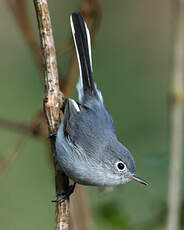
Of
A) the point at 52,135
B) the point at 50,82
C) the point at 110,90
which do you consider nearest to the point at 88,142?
the point at 52,135

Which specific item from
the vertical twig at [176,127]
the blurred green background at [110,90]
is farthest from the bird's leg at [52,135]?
the blurred green background at [110,90]

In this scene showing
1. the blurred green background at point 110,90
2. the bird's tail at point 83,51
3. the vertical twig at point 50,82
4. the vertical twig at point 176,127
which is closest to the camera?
the vertical twig at point 50,82

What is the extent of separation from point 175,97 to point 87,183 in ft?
2.56

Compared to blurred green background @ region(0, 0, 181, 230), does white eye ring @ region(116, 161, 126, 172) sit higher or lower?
lower

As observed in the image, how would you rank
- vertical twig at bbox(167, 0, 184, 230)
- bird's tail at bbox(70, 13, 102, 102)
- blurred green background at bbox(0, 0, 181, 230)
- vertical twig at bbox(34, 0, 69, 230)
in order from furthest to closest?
blurred green background at bbox(0, 0, 181, 230), bird's tail at bbox(70, 13, 102, 102), vertical twig at bbox(167, 0, 184, 230), vertical twig at bbox(34, 0, 69, 230)

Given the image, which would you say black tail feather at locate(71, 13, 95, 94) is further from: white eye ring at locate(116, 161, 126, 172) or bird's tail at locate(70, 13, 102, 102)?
white eye ring at locate(116, 161, 126, 172)

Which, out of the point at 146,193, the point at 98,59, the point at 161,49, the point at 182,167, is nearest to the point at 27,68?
the point at 98,59

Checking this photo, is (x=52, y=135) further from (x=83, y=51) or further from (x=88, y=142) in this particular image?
(x=83, y=51)

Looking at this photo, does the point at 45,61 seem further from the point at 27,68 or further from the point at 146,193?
the point at 27,68

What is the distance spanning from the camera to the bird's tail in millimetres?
3789

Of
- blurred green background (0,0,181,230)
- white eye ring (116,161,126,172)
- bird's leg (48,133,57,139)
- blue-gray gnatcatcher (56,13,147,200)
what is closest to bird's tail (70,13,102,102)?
blue-gray gnatcatcher (56,13,147,200)

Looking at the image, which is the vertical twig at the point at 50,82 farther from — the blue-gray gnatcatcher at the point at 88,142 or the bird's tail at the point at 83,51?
the bird's tail at the point at 83,51

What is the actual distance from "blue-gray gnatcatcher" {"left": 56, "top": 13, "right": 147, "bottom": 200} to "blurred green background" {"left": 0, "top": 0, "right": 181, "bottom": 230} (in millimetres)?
1648

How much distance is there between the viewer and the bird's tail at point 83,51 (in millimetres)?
3789
